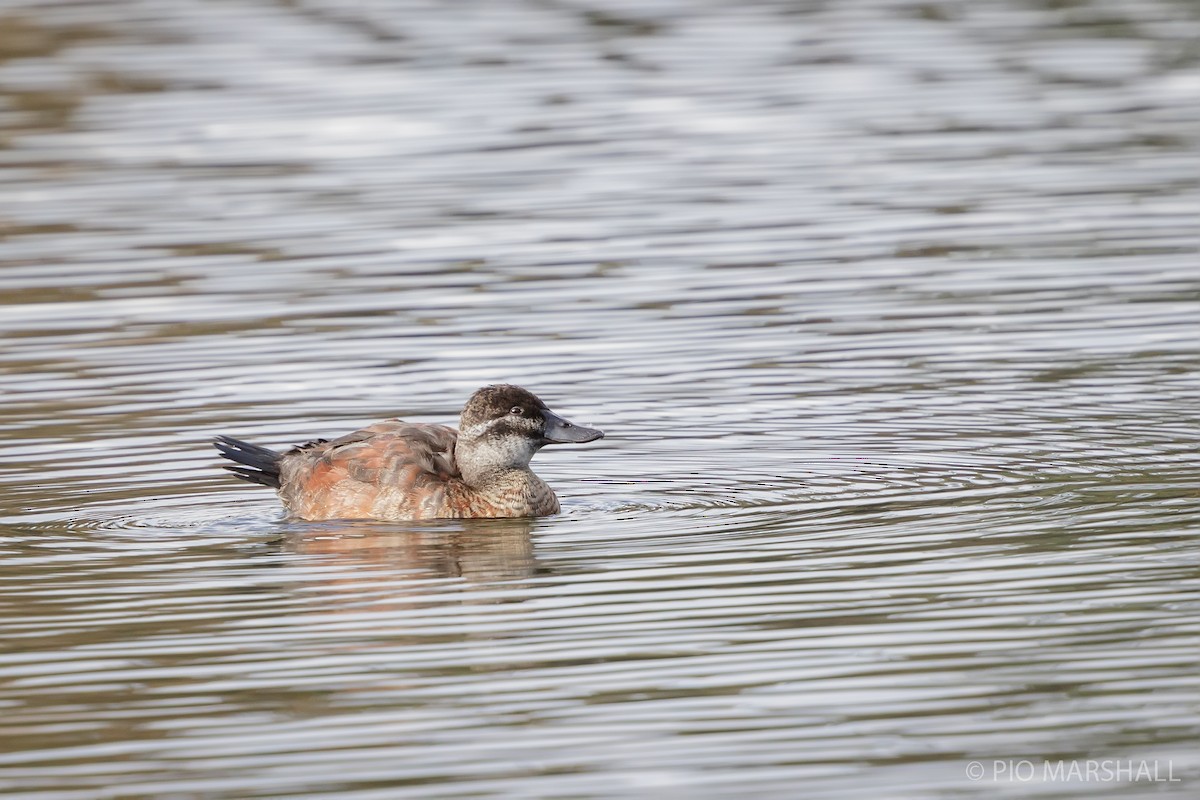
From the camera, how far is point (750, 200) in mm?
20000

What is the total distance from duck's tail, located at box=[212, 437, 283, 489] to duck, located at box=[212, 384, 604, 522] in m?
0.02

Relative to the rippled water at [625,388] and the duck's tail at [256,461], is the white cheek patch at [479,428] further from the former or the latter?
the duck's tail at [256,461]

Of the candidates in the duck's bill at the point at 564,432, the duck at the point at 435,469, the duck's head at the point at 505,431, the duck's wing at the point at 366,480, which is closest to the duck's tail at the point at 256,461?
the duck at the point at 435,469

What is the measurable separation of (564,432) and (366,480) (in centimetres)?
101

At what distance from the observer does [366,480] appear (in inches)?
466

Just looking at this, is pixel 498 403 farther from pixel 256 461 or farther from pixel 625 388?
pixel 625 388

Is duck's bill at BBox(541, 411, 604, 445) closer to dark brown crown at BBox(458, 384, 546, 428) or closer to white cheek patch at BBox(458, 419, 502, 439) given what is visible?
dark brown crown at BBox(458, 384, 546, 428)

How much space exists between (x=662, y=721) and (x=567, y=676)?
2.24 feet

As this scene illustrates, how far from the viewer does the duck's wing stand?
1184 centimetres

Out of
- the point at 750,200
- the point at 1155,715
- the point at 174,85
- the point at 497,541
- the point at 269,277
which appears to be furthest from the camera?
the point at 174,85

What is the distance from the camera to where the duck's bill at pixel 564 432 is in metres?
11.9

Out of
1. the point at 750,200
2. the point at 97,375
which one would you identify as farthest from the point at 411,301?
the point at 750,200

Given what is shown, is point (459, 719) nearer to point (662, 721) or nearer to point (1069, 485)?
point (662, 721)

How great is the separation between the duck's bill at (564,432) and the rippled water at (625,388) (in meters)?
0.35
